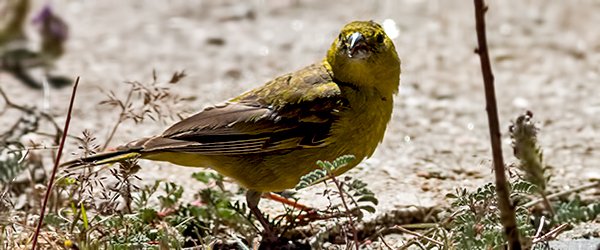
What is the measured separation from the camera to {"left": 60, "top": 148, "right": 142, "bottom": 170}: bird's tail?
3.53 meters

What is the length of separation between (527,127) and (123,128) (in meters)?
2.67

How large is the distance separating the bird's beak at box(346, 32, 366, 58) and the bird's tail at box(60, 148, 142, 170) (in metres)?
0.83

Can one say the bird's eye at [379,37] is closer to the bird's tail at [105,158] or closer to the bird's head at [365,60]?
the bird's head at [365,60]

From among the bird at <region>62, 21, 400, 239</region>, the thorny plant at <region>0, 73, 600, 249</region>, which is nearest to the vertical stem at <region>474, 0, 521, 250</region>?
the thorny plant at <region>0, 73, 600, 249</region>

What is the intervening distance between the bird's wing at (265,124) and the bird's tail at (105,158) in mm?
54

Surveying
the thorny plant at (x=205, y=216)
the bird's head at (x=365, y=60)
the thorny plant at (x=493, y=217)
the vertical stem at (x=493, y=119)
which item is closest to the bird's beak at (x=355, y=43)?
the bird's head at (x=365, y=60)

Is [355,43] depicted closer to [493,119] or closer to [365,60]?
[365,60]

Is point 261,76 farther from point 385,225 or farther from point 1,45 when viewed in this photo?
point 385,225

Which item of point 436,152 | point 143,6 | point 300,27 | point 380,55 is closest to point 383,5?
point 300,27

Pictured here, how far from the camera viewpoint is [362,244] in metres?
3.78

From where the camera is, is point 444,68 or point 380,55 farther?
point 444,68

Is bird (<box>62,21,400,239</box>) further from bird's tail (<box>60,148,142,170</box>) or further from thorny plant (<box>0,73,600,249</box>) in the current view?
thorny plant (<box>0,73,600,249</box>)

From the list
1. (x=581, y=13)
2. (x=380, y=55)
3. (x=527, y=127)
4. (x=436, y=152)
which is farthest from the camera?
(x=581, y=13)

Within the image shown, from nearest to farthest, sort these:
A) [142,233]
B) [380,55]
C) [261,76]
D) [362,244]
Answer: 1. [142,233]
2. [362,244]
3. [380,55]
4. [261,76]
